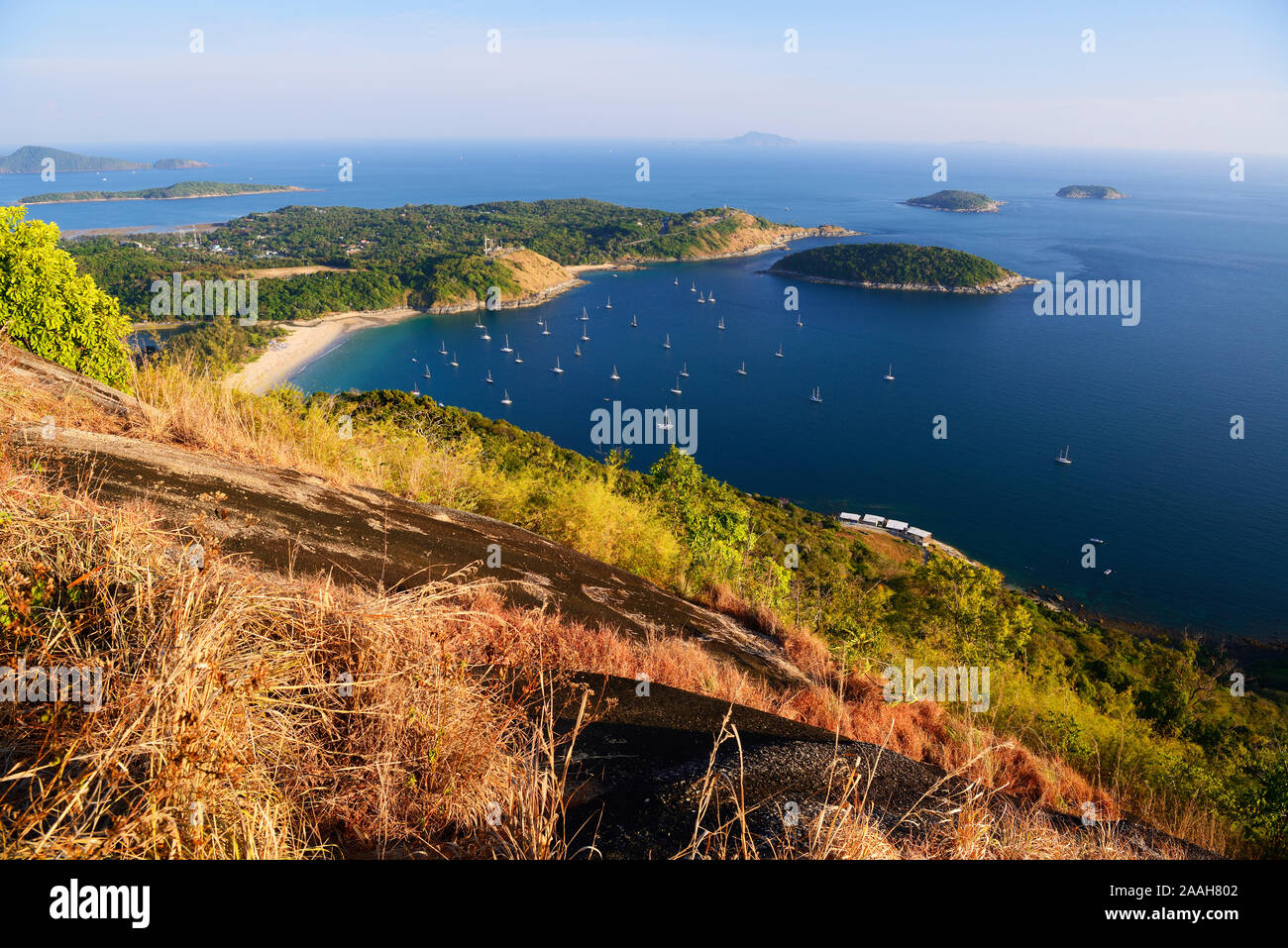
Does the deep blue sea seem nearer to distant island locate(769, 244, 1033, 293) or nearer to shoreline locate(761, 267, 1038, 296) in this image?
shoreline locate(761, 267, 1038, 296)

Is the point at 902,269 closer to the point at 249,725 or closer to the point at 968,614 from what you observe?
the point at 968,614

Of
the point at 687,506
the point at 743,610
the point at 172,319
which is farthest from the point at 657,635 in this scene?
the point at 172,319

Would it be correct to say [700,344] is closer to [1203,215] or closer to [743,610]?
[743,610]

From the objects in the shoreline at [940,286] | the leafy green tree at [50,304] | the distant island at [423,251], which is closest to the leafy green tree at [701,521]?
the leafy green tree at [50,304]

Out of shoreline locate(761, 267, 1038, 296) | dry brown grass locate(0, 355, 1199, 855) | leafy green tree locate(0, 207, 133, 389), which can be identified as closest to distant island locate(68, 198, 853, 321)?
shoreline locate(761, 267, 1038, 296)

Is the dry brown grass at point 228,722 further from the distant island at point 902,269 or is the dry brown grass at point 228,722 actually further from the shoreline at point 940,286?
the distant island at point 902,269

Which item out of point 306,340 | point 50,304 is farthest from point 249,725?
point 306,340
